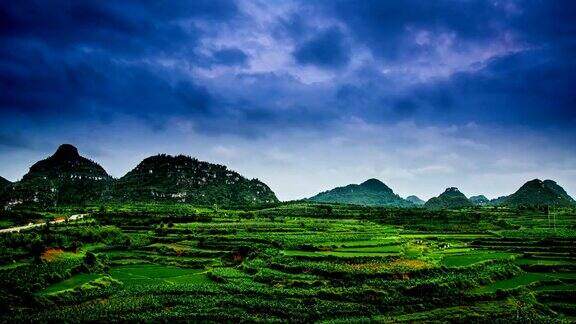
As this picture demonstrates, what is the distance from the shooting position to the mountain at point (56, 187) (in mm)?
148750

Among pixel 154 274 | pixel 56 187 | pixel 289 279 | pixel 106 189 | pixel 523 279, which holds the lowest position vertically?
pixel 154 274

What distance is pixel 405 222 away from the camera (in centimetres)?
9919

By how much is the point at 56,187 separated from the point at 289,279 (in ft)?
524

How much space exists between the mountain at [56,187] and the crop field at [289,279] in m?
102

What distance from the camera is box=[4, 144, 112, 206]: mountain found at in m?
149

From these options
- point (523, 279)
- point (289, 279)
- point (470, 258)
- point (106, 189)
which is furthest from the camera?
point (106, 189)

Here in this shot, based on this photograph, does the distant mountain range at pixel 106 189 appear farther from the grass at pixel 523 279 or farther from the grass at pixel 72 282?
the grass at pixel 523 279

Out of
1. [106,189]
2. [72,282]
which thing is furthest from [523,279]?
[106,189]

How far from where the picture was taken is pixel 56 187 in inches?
6708

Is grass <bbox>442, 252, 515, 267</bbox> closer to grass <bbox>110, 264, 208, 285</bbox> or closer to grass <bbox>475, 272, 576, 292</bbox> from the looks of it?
grass <bbox>475, 272, 576, 292</bbox>

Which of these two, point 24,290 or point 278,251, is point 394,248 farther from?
point 24,290

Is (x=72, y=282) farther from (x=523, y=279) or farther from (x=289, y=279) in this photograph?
(x=523, y=279)

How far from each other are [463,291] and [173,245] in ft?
131

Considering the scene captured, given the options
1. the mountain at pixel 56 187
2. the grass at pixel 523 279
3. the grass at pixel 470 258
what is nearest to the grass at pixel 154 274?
the grass at pixel 470 258
